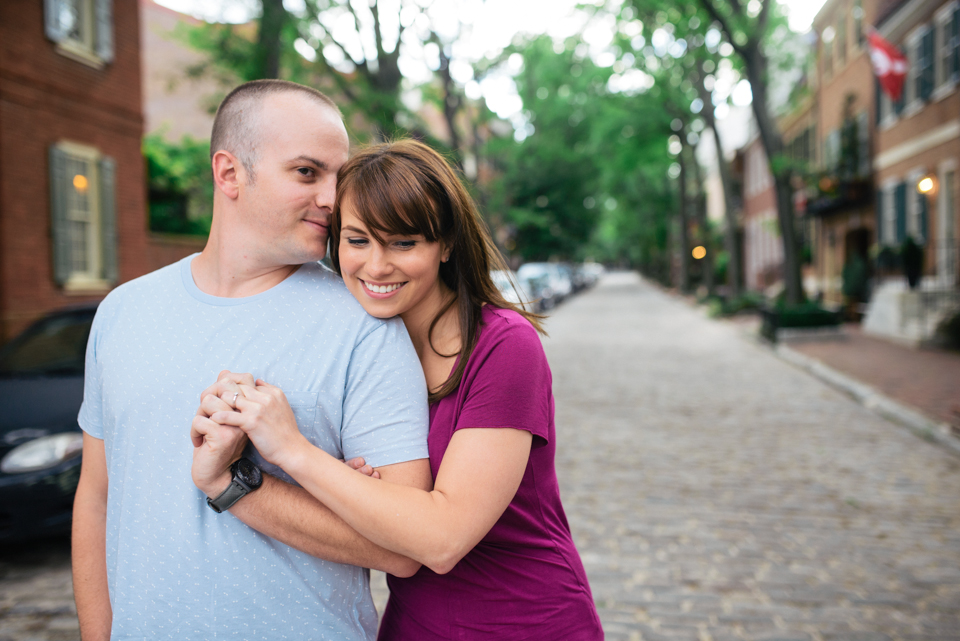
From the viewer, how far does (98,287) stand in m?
12.9

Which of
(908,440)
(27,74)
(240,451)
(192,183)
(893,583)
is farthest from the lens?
(192,183)

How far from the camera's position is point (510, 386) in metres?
1.55

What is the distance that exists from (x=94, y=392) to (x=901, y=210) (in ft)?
73.3

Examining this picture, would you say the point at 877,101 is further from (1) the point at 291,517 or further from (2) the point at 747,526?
(1) the point at 291,517

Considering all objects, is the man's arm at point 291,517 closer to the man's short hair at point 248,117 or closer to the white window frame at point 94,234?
the man's short hair at point 248,117

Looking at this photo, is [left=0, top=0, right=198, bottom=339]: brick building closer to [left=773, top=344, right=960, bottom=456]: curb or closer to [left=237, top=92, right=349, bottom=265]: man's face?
[left=237, top=92, right=349, bottom=265]: man's face

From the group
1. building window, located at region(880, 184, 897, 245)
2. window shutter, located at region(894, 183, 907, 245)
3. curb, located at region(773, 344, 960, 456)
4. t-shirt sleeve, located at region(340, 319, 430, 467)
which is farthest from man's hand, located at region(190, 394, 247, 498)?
building window, located at region(880, 184, 897, 245)

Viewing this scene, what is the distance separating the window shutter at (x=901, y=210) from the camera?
19.8 metres

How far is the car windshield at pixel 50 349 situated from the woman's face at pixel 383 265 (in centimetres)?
442

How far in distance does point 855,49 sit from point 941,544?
923 inches

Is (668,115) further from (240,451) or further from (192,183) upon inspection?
(240,451)

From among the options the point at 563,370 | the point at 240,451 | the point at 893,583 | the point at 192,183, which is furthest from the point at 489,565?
the point at 192,183

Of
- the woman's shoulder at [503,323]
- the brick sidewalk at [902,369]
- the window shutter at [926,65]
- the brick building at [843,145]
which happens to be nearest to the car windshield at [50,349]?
the woman's shoulder at [503,323]

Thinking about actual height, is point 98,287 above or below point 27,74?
below
